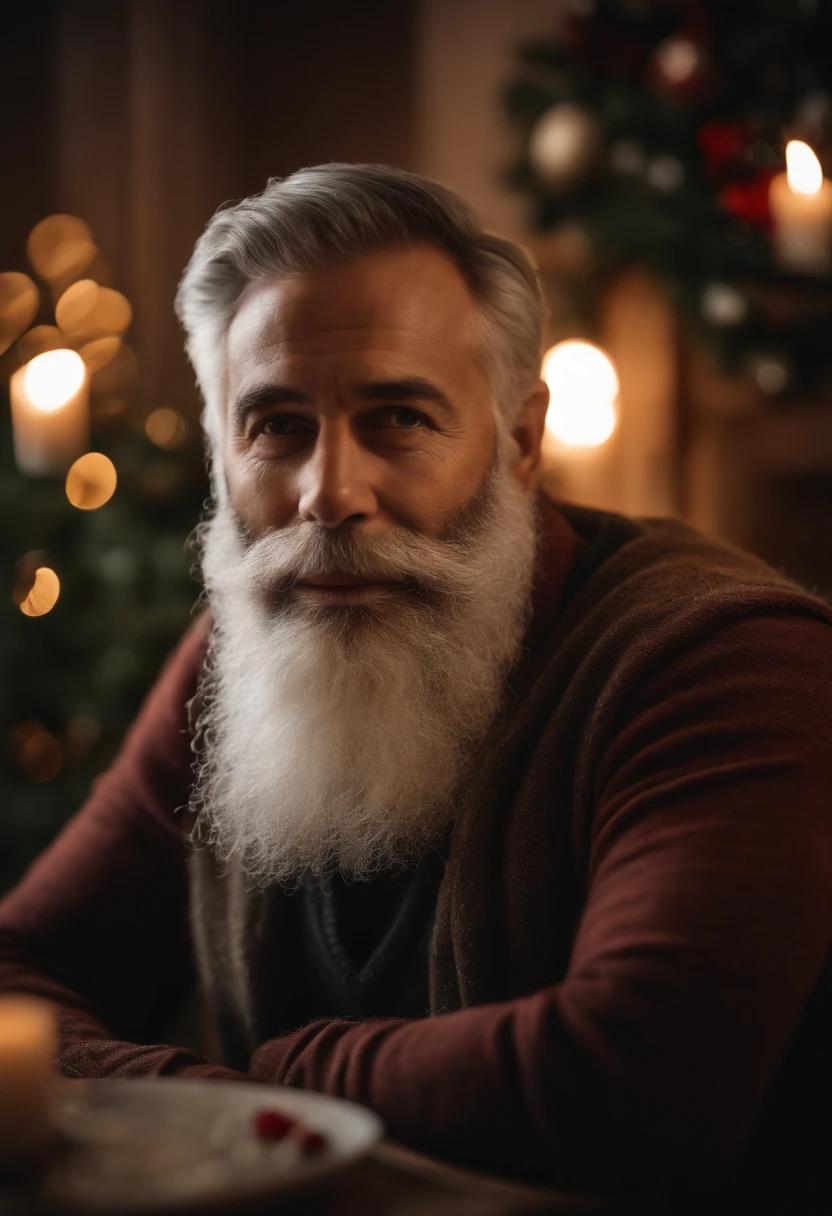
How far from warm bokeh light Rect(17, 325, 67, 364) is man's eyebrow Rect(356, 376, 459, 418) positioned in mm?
2106

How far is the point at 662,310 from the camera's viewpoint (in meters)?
4.17

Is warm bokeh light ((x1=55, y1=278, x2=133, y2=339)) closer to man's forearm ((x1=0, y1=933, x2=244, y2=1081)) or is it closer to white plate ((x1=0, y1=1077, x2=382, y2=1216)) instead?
man's forearm ((x1=0, y1=933, x2=244, y2=1081))

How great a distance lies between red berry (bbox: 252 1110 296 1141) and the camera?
3.10 feet

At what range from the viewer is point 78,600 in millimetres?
3277

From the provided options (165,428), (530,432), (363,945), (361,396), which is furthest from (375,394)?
(165,428)

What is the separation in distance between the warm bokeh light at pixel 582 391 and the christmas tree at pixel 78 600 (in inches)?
39.9

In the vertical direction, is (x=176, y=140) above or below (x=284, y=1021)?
above

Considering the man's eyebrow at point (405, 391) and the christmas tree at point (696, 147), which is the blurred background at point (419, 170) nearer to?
the christmas tree at point (696, 147)

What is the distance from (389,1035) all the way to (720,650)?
518 millimetres

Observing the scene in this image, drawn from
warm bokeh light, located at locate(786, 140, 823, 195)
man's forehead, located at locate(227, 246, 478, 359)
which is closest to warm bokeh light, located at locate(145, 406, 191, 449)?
warm bokeh light, located at locate(786, 140, 823, 195)

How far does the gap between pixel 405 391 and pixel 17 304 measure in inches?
92.5

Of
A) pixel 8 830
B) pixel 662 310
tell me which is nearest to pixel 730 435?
pixel 662 310

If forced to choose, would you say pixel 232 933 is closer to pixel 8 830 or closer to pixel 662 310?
pixel 8 830

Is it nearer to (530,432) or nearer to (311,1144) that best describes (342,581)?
(530,432)
